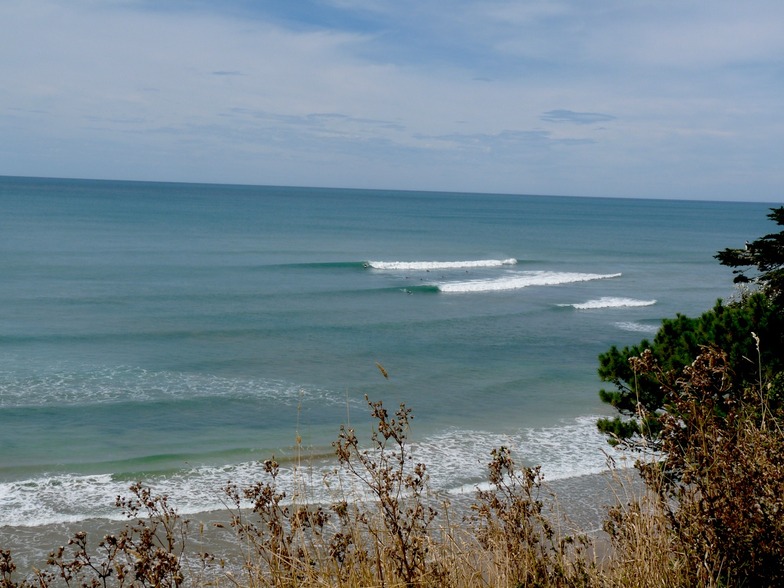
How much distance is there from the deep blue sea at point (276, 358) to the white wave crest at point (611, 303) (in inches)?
6.8

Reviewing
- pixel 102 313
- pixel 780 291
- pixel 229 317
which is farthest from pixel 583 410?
pixel 102 313

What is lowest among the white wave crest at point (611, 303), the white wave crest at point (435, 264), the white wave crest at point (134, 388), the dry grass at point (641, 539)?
A: the white wave crest at point (134, 388)

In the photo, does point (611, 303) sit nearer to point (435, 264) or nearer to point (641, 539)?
point (435, 264)

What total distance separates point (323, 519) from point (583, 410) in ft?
47.4

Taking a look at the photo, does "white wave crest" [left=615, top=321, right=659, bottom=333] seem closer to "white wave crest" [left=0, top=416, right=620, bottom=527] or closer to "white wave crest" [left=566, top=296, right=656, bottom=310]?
"white wave crest" [left=566, top=296, right=656, bottom=310]

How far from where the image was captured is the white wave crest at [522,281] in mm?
37594

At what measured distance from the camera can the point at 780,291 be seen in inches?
360

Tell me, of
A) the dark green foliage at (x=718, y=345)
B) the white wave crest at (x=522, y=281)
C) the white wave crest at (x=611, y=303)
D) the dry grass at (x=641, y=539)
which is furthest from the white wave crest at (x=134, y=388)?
the white wave crest at (x=522, y=281)

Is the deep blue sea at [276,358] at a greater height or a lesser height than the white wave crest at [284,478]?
greater

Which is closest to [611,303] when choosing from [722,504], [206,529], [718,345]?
[718,345]

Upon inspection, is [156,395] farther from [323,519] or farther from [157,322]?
[323,519]

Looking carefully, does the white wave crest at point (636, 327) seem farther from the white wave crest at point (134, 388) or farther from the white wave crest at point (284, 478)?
the white wave crest at point (134, 388)

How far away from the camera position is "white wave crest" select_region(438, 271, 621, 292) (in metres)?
37.6

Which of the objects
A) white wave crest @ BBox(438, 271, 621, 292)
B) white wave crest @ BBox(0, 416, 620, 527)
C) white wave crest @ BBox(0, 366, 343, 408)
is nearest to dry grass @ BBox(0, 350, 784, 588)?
white wave crest @ BBox(0, 416, 620, 527)
